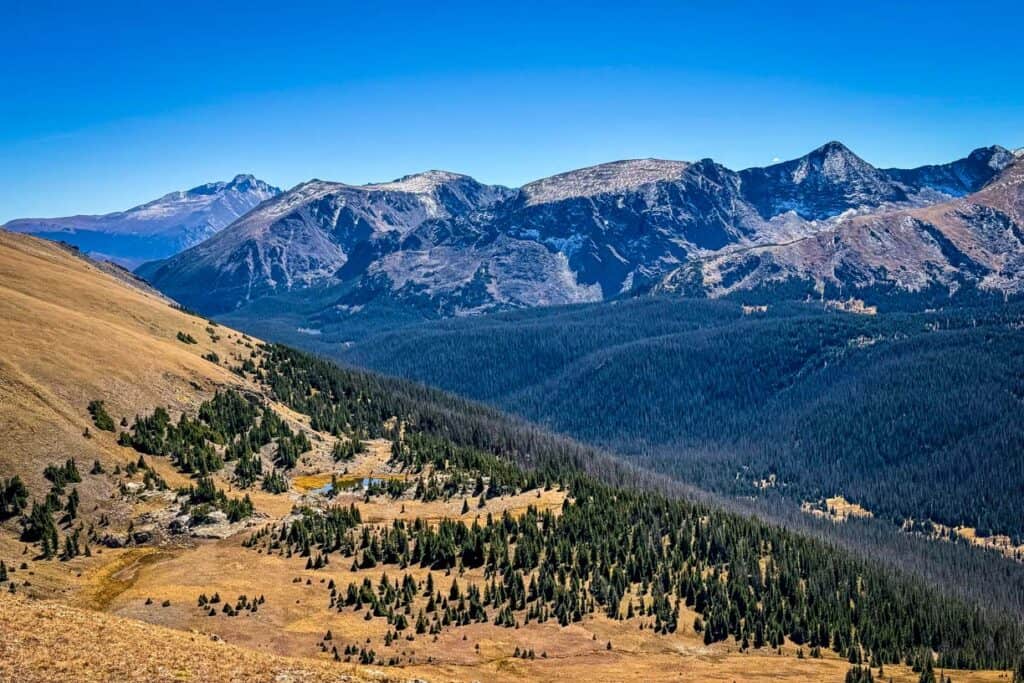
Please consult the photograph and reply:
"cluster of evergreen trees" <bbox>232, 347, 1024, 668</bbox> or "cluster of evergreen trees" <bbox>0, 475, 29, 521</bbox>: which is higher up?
"cluster of evergreen trees" <bbox>0, 475, 29, 521</bbox>

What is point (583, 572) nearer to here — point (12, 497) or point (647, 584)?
point (647, 584)

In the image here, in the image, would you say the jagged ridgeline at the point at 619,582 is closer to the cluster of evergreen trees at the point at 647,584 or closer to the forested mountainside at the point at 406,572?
the cluster of evergreen trees at the point at 647,584

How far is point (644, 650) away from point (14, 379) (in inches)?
5366

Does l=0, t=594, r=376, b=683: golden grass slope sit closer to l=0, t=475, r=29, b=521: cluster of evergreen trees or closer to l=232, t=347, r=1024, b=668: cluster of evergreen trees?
l=232, t=347, r=1024, b=668: cluster of evergreen trees

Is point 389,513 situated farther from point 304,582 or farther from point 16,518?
point 16,518

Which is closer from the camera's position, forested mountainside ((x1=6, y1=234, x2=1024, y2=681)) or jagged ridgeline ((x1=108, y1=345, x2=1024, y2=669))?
forested mountainside ((x1=6, y1=234, x2=1024, y2=681))

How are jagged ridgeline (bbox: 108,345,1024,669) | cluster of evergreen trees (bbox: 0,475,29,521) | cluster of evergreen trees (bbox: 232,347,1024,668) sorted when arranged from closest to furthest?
jagged ridgeline (bbox: 108,345,1024,669)
cluster of evergreen trees (bbox: 0,475,29,521)
cluster of evergreen trees (bbox: 232,347,1024,668)

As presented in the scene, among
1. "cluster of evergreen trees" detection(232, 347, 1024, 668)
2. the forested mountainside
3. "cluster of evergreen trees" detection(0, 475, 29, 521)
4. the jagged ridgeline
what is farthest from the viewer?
"cluster of evergreen trees" detection(232, 347, 1024, 668)

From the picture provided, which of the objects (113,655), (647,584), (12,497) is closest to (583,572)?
(647,584)

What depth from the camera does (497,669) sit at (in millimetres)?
123375

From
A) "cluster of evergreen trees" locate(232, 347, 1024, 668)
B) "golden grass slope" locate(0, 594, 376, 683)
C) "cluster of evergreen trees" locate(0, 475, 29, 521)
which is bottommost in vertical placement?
"cluster of evergreen trees" locate(232, 347, 1024, 668)

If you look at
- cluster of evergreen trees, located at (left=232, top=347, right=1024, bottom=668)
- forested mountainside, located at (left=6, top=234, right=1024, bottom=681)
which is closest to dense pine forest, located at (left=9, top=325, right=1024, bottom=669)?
A: cluster of evergreen trees, located at (left=232, top=347, right=1024, bottom=668)

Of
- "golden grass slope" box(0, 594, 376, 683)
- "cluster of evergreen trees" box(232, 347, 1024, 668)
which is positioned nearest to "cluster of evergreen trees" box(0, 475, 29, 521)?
"cluster of evergreen trees" box(232, 347, 1024, 668)

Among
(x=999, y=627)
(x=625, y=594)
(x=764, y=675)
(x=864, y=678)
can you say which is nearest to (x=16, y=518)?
A: (x=625, y=594)
